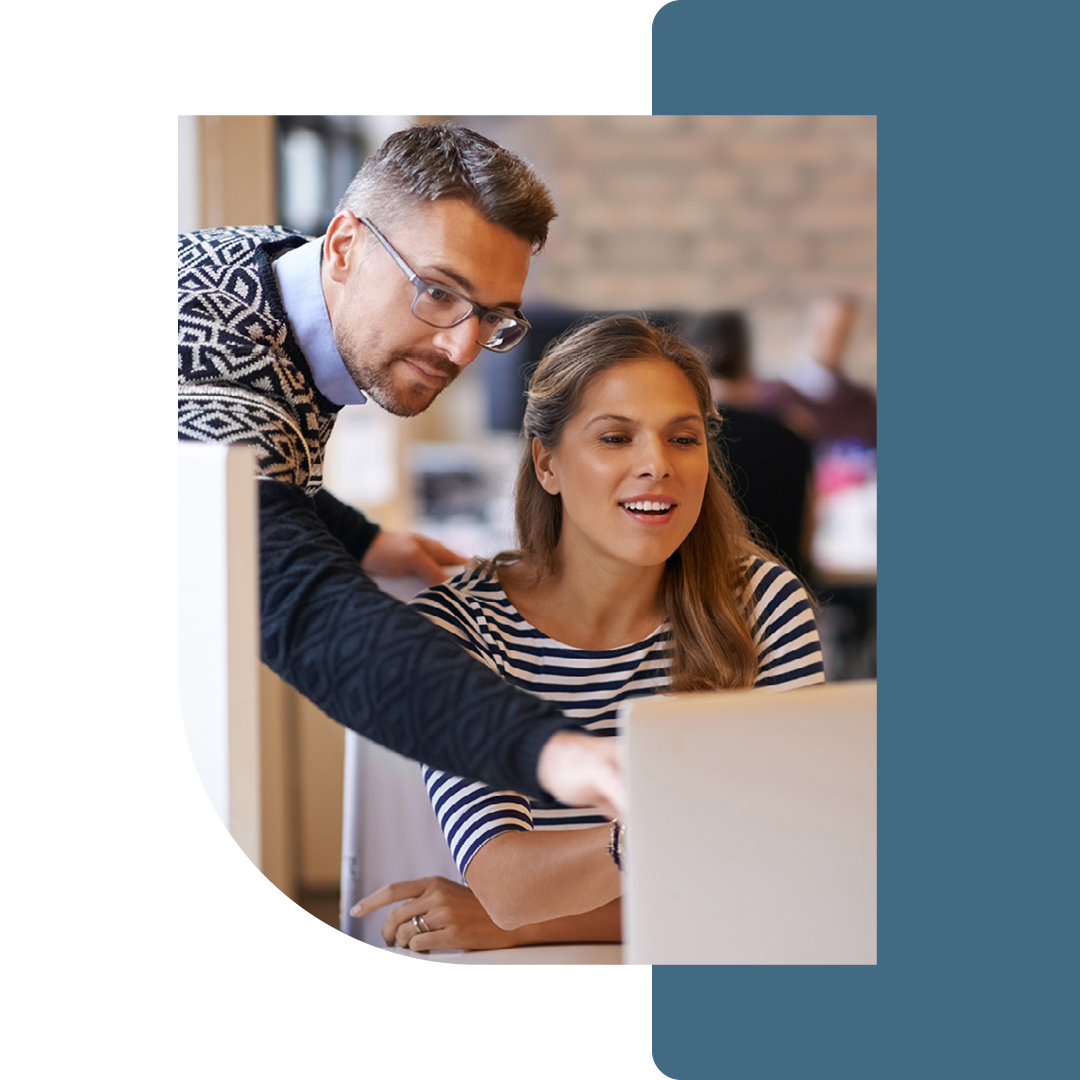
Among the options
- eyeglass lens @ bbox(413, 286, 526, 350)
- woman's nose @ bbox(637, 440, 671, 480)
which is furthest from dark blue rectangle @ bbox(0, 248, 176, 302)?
woman's nose @ bbox(637, 440, 671, 480)

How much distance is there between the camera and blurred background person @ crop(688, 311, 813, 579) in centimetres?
221

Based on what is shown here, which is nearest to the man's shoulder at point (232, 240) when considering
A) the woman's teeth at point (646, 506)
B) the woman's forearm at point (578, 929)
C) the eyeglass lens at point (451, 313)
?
the eyeglass lens at point (451, 313)

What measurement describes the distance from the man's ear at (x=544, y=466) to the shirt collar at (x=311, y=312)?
12.5 inches

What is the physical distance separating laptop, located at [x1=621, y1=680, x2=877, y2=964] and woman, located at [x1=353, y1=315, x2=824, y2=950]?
0.80 ft

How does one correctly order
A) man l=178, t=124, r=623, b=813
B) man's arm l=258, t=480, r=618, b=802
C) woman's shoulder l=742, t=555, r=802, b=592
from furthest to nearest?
woman's shoulder l=742, t=555, r=802, b=592
man l=178, t=124, r=623, b=813
man's arm l=258, t=480, r=618, b=802

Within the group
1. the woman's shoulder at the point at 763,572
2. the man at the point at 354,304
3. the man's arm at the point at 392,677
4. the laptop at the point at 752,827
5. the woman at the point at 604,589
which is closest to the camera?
the man's arm at the point at 392,677

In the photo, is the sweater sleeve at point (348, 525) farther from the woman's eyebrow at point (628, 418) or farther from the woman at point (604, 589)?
the woman's eyebrow at point (628, 418)

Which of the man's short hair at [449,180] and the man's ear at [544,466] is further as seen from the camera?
the man's ear at [544,466]

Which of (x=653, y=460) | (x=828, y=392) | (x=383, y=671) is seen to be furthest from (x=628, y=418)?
(x=383, y=671)

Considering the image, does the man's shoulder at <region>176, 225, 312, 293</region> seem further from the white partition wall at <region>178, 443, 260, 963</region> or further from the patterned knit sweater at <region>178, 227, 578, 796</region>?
the white partition wall at <region>178, 443, 260, 963</region>

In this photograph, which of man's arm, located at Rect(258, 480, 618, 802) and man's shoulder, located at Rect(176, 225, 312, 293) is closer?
man's arm, located at Rect(258, 480, 618, 802)

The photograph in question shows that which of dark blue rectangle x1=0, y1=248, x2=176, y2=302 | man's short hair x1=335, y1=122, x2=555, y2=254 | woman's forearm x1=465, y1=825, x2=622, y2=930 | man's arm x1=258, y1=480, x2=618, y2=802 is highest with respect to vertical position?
man's short hair x1=335, y1=122, x2=555, y2=254

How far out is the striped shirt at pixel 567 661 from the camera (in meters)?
2.08

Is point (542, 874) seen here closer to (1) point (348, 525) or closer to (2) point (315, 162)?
(1) point (348, 525)
